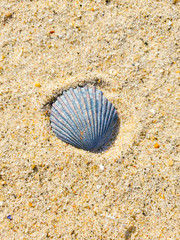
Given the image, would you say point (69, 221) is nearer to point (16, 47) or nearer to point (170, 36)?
point (16, 47)

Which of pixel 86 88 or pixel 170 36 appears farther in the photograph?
pixel 170 36

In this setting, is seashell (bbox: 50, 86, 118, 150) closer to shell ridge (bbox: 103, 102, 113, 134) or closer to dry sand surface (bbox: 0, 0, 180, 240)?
shell ridge (bbox: 103, 102, 113, 134)

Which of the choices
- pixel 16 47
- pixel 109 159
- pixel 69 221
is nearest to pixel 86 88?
pixel 109 159

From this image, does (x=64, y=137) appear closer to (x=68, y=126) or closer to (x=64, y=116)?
(x=68, y=126)

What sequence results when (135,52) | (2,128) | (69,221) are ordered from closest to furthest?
(69,221) → (2,128) → (135,52)

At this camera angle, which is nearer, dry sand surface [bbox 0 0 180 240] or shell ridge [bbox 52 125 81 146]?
dry sand surface [bbox 0 0 180 240]

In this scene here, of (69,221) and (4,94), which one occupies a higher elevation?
(4,94)

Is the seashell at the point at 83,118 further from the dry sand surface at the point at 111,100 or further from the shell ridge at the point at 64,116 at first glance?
the dry sand surface at the point at 111,100

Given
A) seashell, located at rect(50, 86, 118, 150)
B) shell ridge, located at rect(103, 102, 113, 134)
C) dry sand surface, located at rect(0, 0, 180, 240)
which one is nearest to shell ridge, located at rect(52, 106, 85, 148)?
seashell, located at rect(50, 86, 118, 150)
